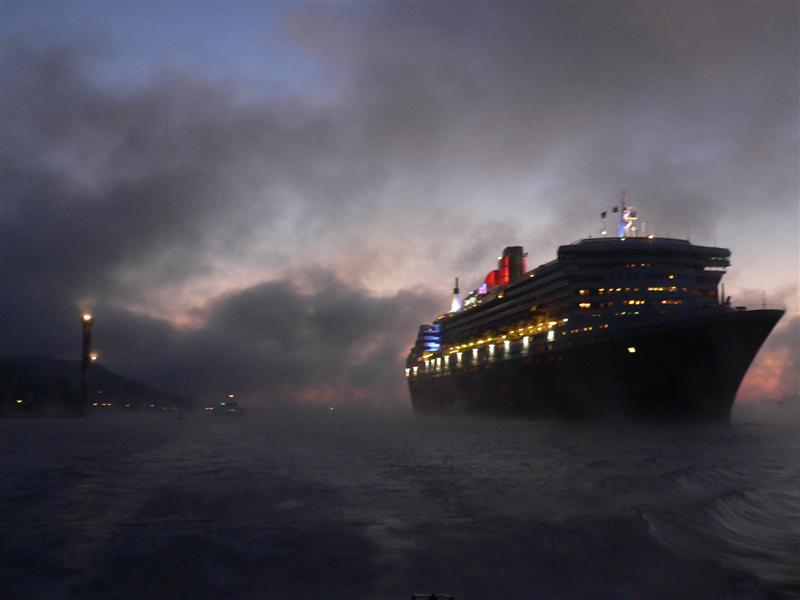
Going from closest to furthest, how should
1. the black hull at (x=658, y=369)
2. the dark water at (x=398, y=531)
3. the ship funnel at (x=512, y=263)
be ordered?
the dark water at (x=398, y=531) < the black hull at (x=658, y=369) < the ship funnel at (x=512, y=263)

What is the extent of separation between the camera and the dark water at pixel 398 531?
10.2 meters

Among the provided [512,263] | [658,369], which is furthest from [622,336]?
[512,263]

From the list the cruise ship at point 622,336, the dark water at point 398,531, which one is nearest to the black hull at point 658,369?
the cruise ship at point 622,336

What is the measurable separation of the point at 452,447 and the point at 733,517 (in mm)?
23165

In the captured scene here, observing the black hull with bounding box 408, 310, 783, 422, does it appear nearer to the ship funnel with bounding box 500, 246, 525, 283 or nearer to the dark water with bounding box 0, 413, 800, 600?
the ship funnel with bounding box 500, 246, 525, 283

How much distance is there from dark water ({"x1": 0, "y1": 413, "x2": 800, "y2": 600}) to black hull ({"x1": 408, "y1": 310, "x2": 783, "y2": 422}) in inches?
1102

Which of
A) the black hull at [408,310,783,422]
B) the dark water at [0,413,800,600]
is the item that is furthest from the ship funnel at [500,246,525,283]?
the dark water at [0,413,800,600]

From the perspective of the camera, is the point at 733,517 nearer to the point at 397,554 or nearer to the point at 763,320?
the point at 397,554

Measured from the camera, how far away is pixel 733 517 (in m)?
16.6

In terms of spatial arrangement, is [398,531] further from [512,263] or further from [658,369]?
[512,263]

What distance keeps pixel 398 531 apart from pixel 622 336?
46.4m

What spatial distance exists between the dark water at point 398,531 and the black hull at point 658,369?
91.9 feet

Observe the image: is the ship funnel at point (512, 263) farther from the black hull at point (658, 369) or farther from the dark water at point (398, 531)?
the dark water at point (398, 531)

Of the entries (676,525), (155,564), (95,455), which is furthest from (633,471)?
(95,455)
